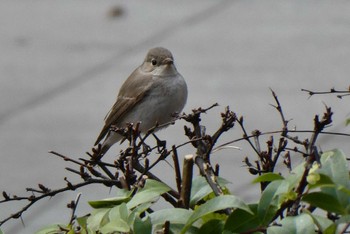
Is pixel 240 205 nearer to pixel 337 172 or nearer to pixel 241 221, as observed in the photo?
pixel 241 221

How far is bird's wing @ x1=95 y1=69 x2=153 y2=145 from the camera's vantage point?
5297mm

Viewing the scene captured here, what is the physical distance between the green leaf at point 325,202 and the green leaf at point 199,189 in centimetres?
35

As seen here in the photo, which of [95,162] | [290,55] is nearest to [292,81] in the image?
[290,55]

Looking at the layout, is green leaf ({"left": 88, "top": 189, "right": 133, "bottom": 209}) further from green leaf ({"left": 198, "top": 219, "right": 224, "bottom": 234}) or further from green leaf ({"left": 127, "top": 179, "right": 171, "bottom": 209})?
green leaf ({"left": 198, "top": 219, "right": 224, "bottom": 234})

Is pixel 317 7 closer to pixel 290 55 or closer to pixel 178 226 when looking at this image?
pixel 290 55

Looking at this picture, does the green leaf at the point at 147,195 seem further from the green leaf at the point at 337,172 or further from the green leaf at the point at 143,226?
the green leaf at the point at 337,172

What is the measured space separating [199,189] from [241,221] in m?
0.31

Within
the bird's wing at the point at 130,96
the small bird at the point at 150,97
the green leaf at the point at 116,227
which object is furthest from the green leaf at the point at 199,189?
the bird's wing at the point at 130,96

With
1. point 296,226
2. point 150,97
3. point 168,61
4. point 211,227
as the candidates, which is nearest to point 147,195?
point 211,227

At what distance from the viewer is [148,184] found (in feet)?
6.36

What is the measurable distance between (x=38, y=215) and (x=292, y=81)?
2661 millimetres

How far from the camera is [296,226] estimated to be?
Answer: 5.33 feet

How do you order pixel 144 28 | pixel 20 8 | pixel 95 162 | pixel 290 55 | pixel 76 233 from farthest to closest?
pixel 20 8 → pixel 144 28 → pixel 290 55 → pixel 95 162 → pixel 76 233

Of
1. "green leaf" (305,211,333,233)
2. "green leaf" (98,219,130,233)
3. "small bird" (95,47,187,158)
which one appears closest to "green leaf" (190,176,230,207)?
"green leaf" (98,219,130,233)
